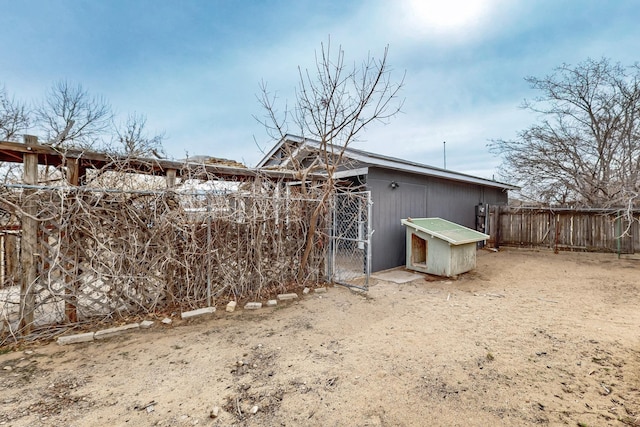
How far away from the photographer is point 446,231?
6641 millimetres

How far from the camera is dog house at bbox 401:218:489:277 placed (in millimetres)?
6223

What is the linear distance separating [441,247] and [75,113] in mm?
16828

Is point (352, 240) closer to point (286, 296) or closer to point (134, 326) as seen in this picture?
point (286, 296)

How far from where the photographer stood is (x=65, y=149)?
3.50 meters

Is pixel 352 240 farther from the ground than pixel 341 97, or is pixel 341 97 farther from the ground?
pixel 341 97

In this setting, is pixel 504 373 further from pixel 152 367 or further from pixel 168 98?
pixel 168 98

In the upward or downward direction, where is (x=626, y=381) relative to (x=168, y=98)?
downward

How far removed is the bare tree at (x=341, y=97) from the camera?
15.1 ft

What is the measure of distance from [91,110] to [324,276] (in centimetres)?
1471

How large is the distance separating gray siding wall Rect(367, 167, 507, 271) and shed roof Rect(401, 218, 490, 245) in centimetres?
65

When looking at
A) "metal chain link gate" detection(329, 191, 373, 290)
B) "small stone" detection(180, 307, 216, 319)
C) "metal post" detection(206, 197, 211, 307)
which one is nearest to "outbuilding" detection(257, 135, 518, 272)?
"metal chain link gate" detection(329, 191, 373, 290)

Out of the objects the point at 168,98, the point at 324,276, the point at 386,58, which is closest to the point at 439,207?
the point at 324,276

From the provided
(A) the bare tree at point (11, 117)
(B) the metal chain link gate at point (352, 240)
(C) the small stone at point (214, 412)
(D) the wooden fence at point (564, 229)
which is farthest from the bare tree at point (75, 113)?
(D) the wooden fence at point (564, 229)

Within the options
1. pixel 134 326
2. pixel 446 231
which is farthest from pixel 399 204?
pixel 134 326
